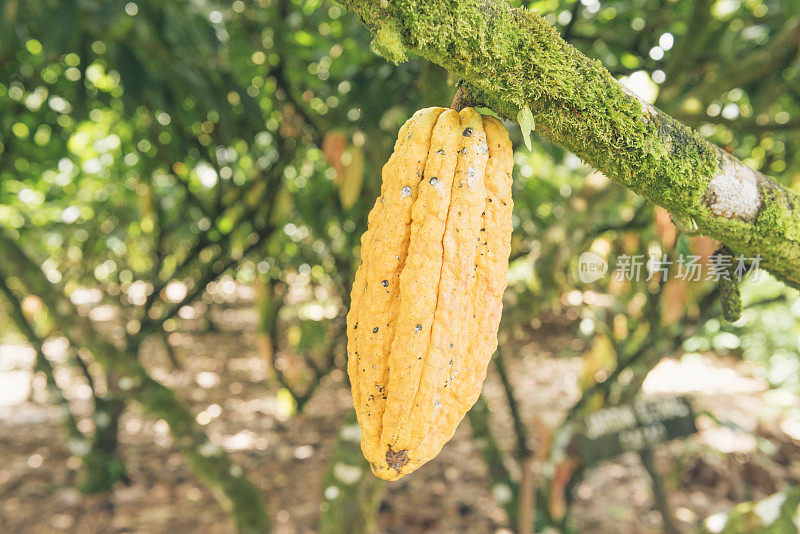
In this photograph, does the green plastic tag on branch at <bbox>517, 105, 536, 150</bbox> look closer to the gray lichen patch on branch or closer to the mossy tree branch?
the mossy tree branch

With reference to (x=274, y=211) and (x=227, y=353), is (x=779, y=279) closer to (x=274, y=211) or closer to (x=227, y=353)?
(x=274, y=211)

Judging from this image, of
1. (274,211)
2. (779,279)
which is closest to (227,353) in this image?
(274,211)

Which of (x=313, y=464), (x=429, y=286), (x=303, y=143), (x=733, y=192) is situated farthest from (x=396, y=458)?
(x=313, y=464)

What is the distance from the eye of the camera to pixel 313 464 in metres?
3.36

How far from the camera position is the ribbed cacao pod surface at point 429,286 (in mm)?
643

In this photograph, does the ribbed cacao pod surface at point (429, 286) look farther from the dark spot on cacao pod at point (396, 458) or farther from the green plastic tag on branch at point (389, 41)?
the green plastic tag on branch at point (389, 41)

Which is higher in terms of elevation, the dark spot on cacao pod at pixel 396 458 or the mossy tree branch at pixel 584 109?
the mossy tree branch at pixel 584 109

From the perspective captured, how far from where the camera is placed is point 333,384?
474cm

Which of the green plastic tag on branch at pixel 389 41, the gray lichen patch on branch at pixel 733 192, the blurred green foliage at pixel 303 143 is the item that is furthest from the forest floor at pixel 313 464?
A: the green plastic tag on branch at pixel 389 41

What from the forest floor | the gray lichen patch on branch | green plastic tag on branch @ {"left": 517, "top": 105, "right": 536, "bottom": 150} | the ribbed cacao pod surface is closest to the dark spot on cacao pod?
the ribbed cacao pod surface

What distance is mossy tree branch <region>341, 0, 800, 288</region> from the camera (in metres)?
0.56

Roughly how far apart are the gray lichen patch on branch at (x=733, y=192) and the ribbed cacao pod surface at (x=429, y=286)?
0.31 metres

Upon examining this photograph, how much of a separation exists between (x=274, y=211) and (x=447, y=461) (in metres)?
1.91

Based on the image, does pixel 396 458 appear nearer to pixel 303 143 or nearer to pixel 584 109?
pixel 584 109
